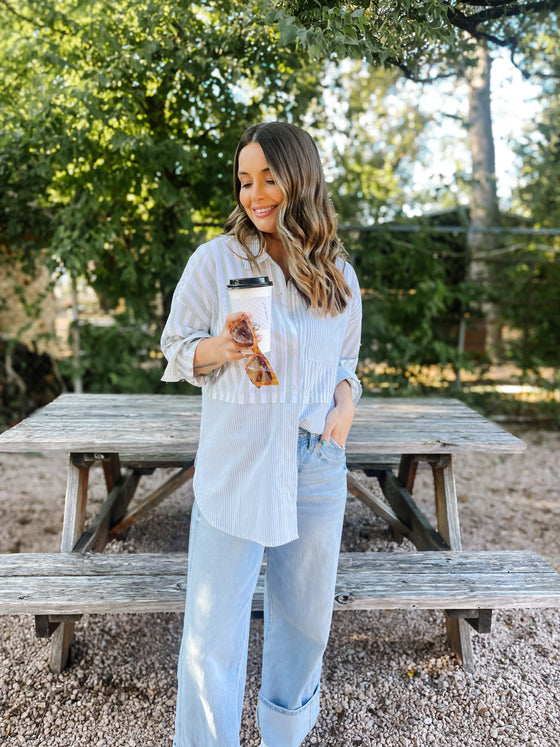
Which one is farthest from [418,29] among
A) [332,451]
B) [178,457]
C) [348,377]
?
[178,457]

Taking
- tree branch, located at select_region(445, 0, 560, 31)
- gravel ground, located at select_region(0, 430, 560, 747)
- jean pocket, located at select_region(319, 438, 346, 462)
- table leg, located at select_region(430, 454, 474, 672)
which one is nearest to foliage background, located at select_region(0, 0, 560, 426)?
tree branch, located at select_region(445, 0, 560, 31)

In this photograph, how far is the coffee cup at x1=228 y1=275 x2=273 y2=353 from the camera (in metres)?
1.42

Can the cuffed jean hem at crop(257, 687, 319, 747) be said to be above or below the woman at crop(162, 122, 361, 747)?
below

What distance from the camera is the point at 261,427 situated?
61.0 inches

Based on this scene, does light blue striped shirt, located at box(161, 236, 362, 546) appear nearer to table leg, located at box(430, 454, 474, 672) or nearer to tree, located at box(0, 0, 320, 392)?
table leg, located at box(430, 454, 474, 672)

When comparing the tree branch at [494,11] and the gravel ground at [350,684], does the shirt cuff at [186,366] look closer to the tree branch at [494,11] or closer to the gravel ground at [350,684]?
the gravel ground at [350,684]

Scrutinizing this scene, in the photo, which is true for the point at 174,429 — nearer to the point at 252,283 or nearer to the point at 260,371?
the point at 260,371

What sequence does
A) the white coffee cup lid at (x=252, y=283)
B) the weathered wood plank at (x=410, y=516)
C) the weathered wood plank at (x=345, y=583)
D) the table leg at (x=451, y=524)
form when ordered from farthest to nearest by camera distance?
1. the weathered wood plank at (x=410, y=516)
2. the table leg at (x=451, y=524)
3. the weathered wood plank at (x=345, y=583)
4. the white coffee cup lid at (x=252, y=283)

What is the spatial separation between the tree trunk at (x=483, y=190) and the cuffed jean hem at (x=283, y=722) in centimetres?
361

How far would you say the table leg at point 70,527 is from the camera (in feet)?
7.75

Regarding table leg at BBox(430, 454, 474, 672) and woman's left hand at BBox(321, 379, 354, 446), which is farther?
table leg at BBox(430, 454, 474, 672)

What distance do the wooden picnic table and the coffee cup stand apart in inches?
42.2

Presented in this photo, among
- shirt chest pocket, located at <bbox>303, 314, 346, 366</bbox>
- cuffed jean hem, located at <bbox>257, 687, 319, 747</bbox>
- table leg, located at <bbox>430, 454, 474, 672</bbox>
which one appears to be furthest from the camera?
table leg, located at <bbox>430, 454, 474, 672</bbox>

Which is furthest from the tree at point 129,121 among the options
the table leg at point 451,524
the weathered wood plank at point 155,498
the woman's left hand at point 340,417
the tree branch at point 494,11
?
the table leg at point 451,524
